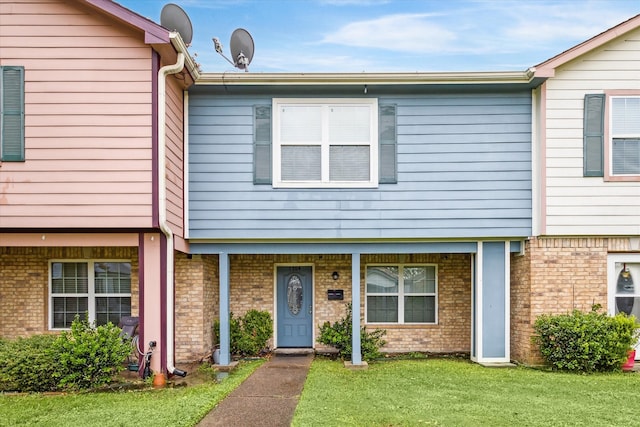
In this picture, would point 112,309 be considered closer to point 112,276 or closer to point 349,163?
point 112,276

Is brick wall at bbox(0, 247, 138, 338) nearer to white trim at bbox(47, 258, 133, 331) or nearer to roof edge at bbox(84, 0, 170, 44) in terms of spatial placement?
white trim at bbox(47, 258, 133, 331)

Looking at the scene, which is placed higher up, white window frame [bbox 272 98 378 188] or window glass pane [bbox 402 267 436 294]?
white window frame [bbox 272 98 378 188]

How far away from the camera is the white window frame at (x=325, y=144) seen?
31.3ft

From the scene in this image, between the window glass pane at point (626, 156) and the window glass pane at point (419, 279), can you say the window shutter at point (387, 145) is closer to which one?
the window glass pane at point (419, 279)

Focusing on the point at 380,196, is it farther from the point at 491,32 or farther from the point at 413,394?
the point at 491,32

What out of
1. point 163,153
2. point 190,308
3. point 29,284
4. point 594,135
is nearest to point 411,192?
point 594,135

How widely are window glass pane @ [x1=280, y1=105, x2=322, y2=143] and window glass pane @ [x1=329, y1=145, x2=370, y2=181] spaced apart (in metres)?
0.42

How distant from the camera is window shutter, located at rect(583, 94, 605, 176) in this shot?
9.23 meters

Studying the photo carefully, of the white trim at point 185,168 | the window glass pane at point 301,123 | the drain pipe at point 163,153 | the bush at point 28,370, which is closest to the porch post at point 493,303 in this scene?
the window glass pane at point 301,123

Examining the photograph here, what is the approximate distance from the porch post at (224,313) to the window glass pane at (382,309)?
305 centimetres

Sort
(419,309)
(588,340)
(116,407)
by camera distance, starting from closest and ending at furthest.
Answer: (116,407) → (588,340) → (419,309)

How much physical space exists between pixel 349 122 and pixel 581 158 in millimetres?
3941

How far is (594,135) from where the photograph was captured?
9234 mm

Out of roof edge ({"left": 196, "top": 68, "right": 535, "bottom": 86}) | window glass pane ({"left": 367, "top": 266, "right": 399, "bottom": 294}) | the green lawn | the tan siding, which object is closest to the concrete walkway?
the green lawn
